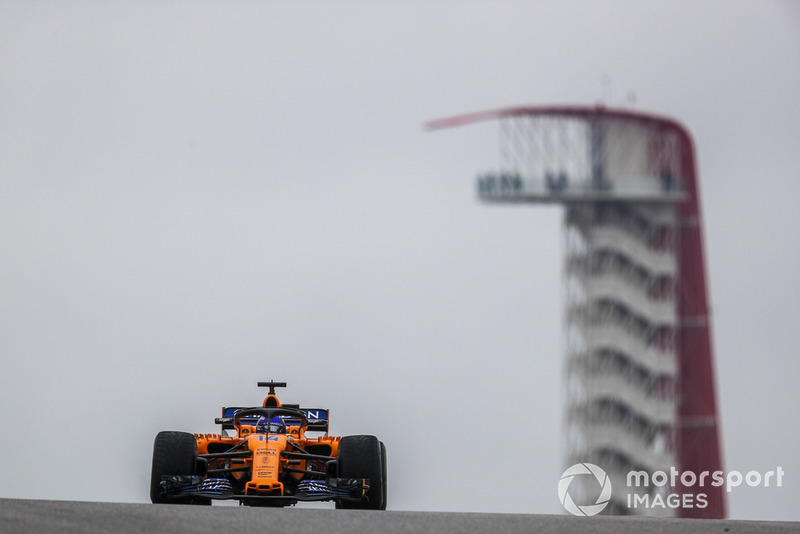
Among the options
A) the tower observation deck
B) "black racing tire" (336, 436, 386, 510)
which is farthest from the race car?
the tower observation deck

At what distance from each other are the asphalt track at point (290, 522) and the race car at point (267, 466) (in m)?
1.72

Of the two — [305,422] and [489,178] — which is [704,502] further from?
[305,422]

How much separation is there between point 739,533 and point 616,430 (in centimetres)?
3908

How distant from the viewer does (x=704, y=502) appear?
5353 centimetres

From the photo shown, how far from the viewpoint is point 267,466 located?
47.6 feet

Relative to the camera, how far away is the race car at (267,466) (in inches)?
564

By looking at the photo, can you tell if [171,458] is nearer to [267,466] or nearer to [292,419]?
[267,466]

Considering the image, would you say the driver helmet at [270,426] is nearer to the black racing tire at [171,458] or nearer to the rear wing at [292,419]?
the rear wing at [292,419]

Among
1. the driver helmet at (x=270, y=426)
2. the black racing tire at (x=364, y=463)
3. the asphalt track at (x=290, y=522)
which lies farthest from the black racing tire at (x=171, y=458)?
the asphalt track at (x=290, y=522)

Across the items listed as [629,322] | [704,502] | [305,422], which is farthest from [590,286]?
[305,422]

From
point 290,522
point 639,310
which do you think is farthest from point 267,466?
point 639,310

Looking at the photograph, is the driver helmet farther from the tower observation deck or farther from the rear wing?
the tower observation deck

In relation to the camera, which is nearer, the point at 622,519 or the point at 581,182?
the point at 622,519

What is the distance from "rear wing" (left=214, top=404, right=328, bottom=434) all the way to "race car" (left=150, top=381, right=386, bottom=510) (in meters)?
0.02
